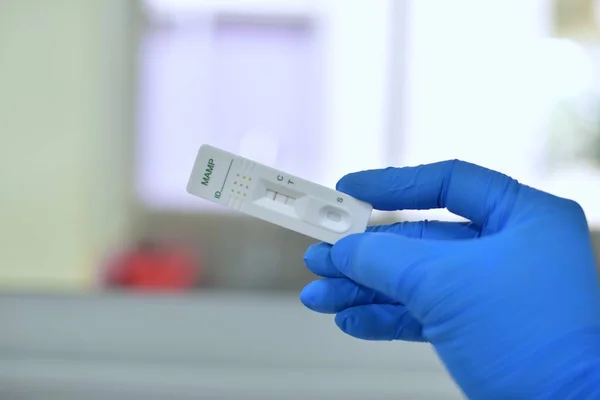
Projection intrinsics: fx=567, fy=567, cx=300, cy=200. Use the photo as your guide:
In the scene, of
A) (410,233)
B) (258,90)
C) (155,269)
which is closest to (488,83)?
(258,90)

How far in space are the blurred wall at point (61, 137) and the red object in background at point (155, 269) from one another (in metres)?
0.05

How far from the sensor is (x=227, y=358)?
34.7 inches

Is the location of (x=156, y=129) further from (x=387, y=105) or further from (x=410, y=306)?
(x=410, y=306)

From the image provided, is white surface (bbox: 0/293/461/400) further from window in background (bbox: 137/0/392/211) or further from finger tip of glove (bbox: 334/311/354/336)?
finger tip of glove (bbox: 334/311/354/336)

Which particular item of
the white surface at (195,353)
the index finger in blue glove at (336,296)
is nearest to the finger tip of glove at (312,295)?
the index finger in blue glove at (336,296)

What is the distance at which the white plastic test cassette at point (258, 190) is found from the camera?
479 millimetres

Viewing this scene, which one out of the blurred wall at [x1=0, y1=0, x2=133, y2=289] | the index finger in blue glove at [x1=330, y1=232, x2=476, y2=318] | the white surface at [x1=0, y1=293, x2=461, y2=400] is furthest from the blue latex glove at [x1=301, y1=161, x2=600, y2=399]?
the blurred wall at [x1=0, y1=0, x2=133, y2=289]

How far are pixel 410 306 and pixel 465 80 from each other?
61 cm

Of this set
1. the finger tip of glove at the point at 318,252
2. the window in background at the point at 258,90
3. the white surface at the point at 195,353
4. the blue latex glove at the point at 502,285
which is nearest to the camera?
the blue latex glove at the point at 502,285

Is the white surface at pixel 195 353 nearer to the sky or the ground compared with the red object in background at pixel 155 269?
nearer to the ground

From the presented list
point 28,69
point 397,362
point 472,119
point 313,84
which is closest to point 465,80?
point 472,119

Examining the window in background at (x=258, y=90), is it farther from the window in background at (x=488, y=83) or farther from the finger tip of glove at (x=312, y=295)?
the finger tip of glove at (x=312, y=295)

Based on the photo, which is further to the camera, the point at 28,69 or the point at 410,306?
the point at 28,69

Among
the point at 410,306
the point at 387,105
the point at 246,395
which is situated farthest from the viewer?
the point at 387,105
